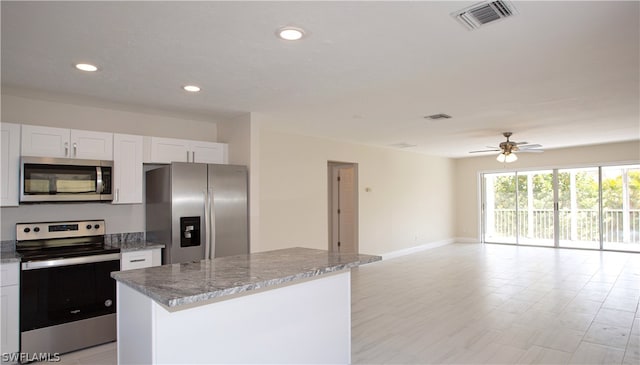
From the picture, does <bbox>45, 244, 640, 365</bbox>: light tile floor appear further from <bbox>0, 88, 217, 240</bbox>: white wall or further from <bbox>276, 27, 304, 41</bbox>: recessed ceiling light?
<bbox>276, 27, 304, 41</bbox>: recessed ceiling light

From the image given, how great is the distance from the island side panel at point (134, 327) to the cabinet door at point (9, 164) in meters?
1.90

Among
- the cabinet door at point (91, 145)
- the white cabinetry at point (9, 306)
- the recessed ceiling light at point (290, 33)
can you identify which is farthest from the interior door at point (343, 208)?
the white cabinetry at point (9, 306)

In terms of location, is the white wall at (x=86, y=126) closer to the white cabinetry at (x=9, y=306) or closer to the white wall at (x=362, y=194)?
the white cabinetry at (x=9, y=306)

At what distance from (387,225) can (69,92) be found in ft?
20.8

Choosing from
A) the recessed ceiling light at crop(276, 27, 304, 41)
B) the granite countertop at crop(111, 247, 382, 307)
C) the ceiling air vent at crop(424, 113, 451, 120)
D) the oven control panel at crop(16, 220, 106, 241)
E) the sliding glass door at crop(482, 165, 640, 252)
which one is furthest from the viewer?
the sliding glass door at crop(482, 165, 640, 252)

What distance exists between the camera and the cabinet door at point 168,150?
4188mm

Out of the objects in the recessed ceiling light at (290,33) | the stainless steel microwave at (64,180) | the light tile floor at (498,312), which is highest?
the recessed ceiling light at (290,33)

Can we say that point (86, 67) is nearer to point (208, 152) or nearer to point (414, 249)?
point (208, 152)

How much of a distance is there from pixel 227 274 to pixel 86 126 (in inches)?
118

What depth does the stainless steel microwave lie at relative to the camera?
11.1 feet

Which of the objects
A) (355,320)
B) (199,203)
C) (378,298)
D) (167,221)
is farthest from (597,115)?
(167,221)

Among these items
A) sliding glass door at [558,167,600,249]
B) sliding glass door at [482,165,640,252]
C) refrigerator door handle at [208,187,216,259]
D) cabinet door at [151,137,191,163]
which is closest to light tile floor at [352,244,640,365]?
sliding glass door at [482,165,640,252]

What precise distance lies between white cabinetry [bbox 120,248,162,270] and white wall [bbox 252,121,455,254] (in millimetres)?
1114

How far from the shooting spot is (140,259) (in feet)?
12.4
